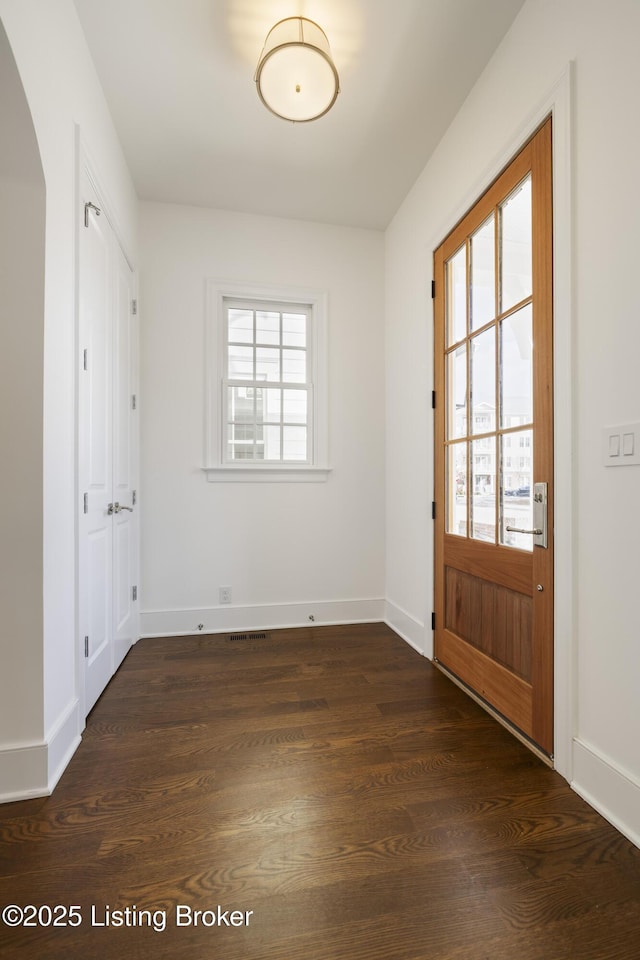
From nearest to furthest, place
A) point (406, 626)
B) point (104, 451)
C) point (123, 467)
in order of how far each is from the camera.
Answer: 1. point (104, 451)
2. point (123, 467)
3. point (406, 626)

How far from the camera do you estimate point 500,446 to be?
1.94m

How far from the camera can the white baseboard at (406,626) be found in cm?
265

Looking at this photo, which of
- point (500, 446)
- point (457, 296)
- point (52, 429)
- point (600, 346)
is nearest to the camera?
point (600, 346)

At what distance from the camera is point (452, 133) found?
7.50 ft

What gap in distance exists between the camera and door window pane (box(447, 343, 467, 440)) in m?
2.26

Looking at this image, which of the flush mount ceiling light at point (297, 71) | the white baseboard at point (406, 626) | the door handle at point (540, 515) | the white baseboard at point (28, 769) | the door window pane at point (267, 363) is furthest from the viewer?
the door window pane at point (267, 363)

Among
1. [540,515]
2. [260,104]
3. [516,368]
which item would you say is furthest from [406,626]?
[260,104]

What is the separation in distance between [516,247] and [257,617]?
2.67 m

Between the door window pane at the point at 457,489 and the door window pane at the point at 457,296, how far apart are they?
2.01 ft

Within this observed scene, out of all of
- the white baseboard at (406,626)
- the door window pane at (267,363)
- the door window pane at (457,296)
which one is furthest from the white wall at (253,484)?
the door window pane at (457,296)

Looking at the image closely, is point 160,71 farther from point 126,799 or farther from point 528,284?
point 126,799

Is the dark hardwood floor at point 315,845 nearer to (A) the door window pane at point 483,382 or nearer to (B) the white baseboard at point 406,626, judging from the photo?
(B) the white baseboard at point 406,626

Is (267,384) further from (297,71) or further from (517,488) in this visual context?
(517,488)

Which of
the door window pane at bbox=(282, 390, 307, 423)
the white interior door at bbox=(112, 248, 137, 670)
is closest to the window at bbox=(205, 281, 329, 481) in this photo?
the door window pane at bbox=(282, 390, 307, 423)
